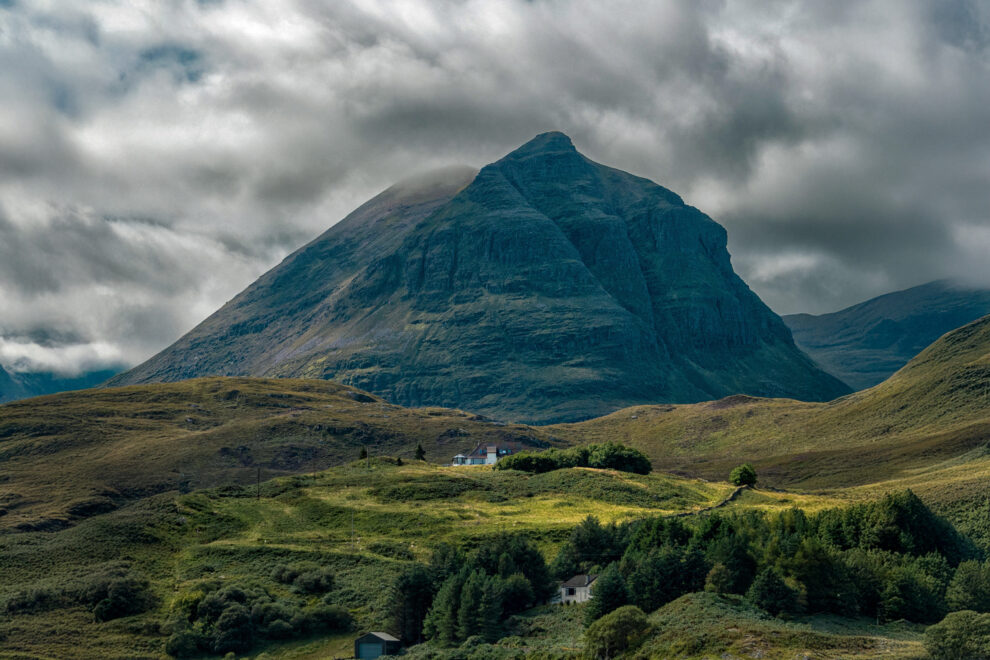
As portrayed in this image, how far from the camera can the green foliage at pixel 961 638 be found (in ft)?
251

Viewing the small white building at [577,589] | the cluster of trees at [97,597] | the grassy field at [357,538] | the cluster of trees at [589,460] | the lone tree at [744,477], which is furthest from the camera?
the cluster of trees at [589,460]

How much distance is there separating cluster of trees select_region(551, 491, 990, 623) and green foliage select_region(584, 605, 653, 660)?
8.15 m

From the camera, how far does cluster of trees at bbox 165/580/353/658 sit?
104 metres

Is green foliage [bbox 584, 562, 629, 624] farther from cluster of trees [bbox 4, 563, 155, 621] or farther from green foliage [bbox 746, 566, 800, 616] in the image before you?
cluster of trees [bbox 4, 563, 155, 621]

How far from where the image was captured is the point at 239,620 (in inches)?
4149

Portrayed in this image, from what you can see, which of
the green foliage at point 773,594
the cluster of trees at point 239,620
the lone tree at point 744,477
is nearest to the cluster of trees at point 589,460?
the lone tree at point 744,477

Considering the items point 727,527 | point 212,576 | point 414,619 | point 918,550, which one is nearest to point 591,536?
point 727,527

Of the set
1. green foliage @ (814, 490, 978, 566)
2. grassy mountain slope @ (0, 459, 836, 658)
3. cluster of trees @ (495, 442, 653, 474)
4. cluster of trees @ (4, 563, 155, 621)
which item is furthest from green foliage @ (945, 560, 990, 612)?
cluster of trees @ (495, 442, 653, 474)

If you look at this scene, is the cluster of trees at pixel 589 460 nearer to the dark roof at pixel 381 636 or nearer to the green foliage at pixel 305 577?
the green foliage at pixel 305 577

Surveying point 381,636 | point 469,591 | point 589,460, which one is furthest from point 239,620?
point 589,460

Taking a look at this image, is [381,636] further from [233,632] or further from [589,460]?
[589,460]

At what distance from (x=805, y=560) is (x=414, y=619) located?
4272cm

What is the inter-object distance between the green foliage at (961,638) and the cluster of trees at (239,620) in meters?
61.4

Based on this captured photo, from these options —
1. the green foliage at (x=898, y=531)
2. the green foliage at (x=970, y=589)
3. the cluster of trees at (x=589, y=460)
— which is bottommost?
the green foliage at (x=970, y=589)
